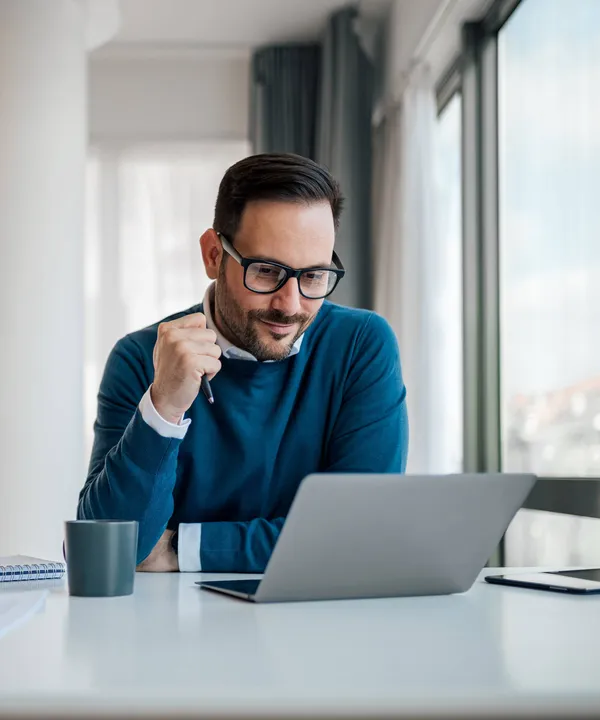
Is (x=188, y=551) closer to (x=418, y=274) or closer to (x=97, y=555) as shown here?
(x=97, y=555)

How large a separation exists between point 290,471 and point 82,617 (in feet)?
2.79

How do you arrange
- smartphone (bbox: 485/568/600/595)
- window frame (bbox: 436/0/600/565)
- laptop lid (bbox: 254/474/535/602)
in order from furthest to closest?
1. window frame (bbox: 436/0/600/565)
2. smartphone (bbox: 485/568/600/595)
3. laptop lid (bbox: 254/474/535/602)

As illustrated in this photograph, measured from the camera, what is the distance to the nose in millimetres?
1609

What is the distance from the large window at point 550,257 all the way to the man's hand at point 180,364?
4.88ft

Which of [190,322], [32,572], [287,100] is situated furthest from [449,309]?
Answer: [32,572]

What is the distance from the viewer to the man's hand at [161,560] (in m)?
1.41

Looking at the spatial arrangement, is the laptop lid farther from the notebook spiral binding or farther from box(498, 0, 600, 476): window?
box(498, 0, 600, 476): window

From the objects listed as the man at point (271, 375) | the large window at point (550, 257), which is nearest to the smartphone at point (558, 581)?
the man at point (271, 375)

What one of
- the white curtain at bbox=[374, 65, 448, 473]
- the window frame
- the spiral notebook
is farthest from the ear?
the white curtain at bbox=[374, 65, 448, 473]

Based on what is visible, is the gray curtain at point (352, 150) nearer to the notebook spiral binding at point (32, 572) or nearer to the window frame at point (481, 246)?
the window frame at point (481, 246)

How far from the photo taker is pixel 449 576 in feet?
3.47

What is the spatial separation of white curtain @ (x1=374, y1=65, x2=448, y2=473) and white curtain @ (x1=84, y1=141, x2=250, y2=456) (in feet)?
4.25

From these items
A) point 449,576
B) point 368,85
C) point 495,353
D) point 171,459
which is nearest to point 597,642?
point 449,576

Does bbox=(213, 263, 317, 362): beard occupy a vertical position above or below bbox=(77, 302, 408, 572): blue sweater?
above
